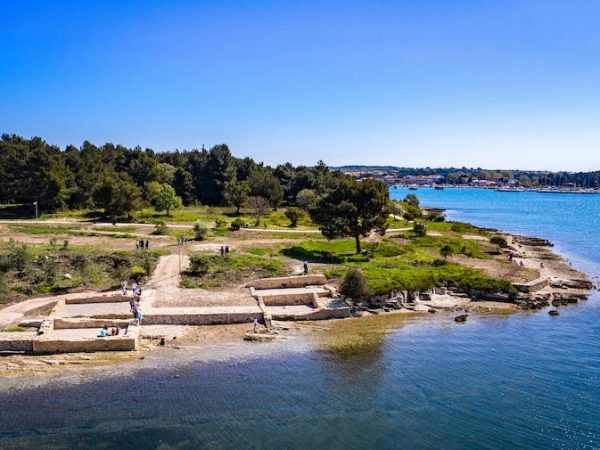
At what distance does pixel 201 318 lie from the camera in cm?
3100

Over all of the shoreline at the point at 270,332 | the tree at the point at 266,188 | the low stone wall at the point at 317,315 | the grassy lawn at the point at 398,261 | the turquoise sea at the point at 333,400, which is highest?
the tree at the point at 266,188

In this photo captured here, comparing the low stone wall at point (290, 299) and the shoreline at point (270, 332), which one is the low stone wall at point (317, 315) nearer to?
the shoreline at point (270, 332)

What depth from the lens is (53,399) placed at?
70.3 ft

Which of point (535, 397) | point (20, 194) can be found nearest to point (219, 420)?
point (535, 397)

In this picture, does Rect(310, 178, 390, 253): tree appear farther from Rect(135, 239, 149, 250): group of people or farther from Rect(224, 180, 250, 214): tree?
Rect(224, 180, 250, 214): tree

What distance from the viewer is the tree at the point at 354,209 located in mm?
47750

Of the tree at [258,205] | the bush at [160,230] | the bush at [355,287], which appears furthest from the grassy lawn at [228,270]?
the tree at [258,205]

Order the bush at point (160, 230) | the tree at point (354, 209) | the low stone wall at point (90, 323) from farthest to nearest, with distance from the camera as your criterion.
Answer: the bush at point (160, 230)
the tree at point (354, 209)
the low stone wall at point (90, 323)

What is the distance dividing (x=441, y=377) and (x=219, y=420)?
10.8 m

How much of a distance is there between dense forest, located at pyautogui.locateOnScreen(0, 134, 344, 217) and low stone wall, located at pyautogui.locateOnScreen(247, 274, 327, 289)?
3377cm

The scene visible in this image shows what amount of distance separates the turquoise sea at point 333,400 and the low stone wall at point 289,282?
9.79 meters

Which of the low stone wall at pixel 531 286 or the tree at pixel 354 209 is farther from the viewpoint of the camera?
the tree at pixel 354 209

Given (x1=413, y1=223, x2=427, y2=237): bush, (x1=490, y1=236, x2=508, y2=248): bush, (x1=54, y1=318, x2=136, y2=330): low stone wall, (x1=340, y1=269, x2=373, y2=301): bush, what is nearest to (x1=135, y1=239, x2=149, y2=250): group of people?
(x1=54, y1=318, x2=136, y2=330): low stone wall

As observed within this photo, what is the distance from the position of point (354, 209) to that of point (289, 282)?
39.8 feet
